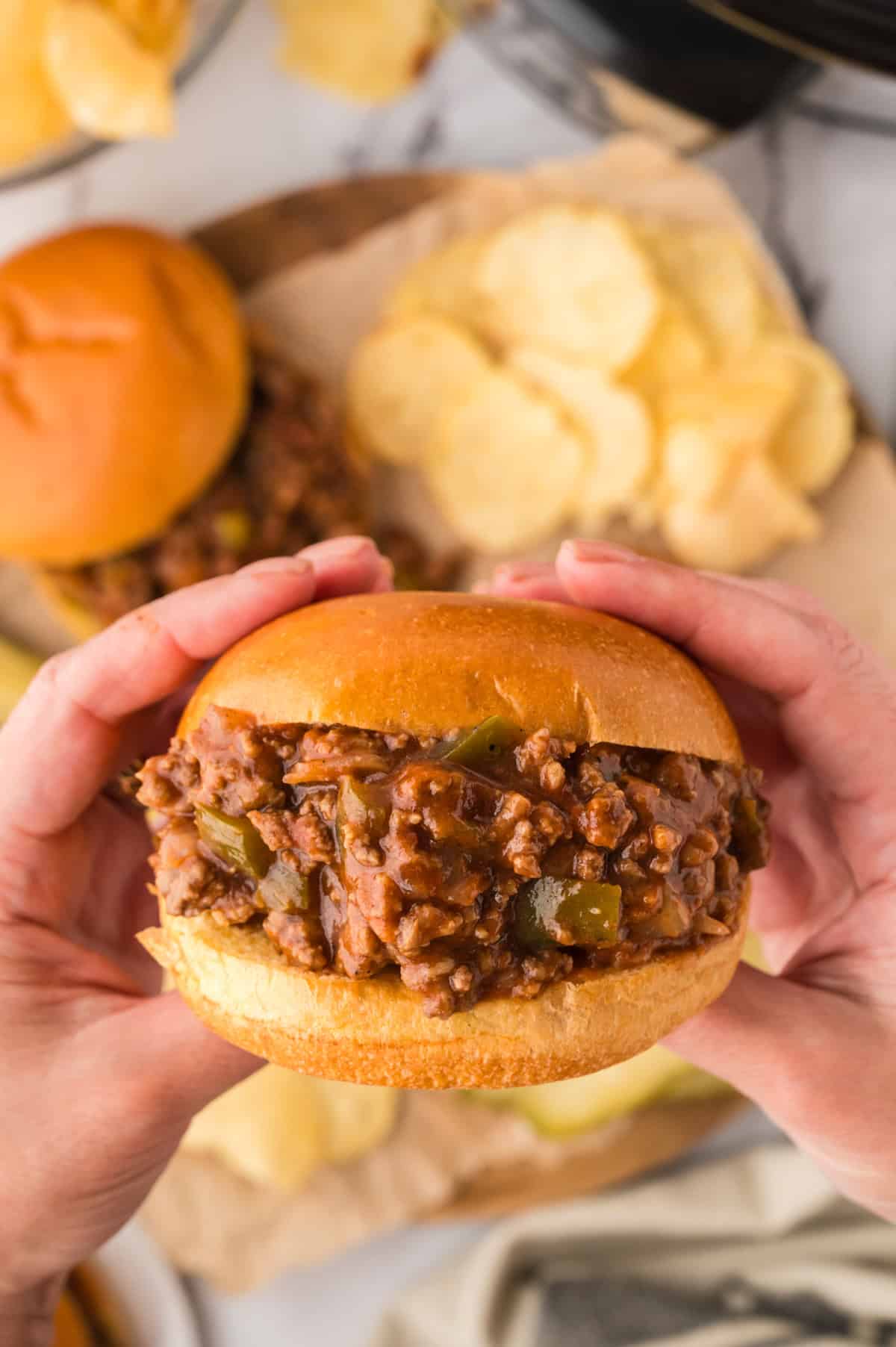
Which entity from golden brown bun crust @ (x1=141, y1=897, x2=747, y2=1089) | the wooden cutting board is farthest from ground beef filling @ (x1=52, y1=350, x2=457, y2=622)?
golden brown bun crust @ (x1=141, y1=897, x2=747, y2=1089)

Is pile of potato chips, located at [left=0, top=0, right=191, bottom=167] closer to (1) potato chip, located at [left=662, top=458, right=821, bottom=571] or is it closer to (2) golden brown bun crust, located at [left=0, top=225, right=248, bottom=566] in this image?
(2) golden brown bun crust, located at [left=0, top=225, right=248, bottom=566]

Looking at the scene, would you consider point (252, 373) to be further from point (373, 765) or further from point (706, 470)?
point (373, 765)

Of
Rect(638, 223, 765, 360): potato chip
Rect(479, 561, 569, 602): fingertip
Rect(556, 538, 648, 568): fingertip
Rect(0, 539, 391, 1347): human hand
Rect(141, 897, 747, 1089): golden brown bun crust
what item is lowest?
Rect(0, 539, 391, 1347): human hand

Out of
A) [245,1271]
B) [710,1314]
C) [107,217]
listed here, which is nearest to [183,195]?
[107,217]

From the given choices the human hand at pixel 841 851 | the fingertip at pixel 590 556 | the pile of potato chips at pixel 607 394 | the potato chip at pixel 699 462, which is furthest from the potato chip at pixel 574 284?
the fingertip at pixel 590 556

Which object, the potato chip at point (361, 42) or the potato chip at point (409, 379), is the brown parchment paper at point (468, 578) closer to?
the potato chip at point (409, 379)
